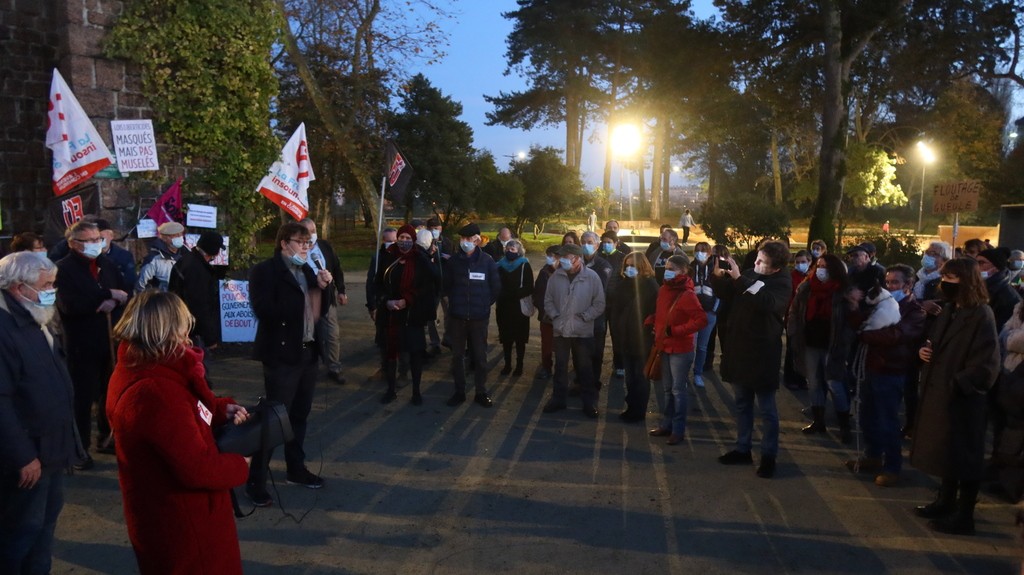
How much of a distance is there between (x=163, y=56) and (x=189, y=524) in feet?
26.7

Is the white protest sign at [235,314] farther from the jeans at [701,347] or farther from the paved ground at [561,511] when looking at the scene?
the jeans at [701,347]

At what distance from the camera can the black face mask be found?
4727mm

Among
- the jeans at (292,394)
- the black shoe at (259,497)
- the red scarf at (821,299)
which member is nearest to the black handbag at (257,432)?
the jeans at (292,394)

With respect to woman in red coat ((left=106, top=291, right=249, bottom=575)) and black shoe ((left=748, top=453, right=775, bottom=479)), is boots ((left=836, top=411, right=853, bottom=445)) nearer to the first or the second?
black shoe ((left=748, top=453, right=775, bottom=479))

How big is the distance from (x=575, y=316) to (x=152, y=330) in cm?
515

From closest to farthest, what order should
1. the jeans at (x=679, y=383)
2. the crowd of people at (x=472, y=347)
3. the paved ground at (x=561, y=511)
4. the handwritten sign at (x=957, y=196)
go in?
the crowd of people at (x=472, y=347) → the paved ground at (x=561, y=511) → the jeans at (x=679, y=383) → the handwritten sign at (x=957, y=196)

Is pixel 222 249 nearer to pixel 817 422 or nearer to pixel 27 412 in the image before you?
pixel 27 412

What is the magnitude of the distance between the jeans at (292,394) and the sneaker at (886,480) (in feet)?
14.7

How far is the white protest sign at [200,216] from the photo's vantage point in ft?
30.7

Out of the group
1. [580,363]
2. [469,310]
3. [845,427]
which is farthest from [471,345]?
[845,427]

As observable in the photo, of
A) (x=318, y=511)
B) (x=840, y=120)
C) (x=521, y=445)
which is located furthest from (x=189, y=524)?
(x=840, y=120)

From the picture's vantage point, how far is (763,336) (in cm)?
567

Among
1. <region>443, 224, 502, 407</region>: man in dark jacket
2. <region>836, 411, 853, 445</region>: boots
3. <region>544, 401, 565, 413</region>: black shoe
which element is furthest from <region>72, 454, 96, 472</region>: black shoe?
<region>836, 411, 853, 445</region>: boots

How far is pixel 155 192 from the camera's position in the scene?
9.20 metres
